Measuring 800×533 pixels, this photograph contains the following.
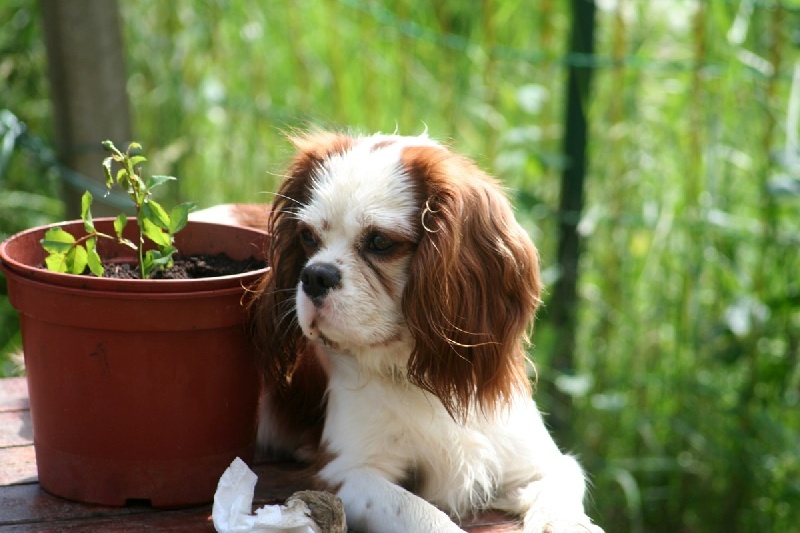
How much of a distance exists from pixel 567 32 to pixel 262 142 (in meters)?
1.40

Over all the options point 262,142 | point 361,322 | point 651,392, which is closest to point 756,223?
point 651,392

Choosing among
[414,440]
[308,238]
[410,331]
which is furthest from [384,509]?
[308,238]

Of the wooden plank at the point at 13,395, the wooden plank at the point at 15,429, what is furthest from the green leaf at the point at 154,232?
the wooden plank at the point at 13,395

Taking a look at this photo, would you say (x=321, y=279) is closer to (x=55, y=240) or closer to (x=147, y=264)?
(x=147, y=264)

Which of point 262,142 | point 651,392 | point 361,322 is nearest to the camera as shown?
point 361,322

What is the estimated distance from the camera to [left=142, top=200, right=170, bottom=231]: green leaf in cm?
222

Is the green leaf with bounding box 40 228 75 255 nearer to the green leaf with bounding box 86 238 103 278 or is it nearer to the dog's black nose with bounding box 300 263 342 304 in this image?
the green leaf with bounding box 86 238 103 278

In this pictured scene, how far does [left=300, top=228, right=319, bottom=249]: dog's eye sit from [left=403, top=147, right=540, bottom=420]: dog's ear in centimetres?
24

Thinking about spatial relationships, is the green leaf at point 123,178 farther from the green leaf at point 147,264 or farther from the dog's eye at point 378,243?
the dog's eye at point 378,243

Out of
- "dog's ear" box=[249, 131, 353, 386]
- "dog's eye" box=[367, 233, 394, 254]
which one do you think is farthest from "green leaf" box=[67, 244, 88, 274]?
"dog's eye" box=[367, 233, 394, 254]

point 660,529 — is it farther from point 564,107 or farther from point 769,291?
point 564,107

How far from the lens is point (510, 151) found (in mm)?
4387

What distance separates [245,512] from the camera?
2.12m

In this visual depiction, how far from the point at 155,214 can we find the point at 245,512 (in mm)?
620
